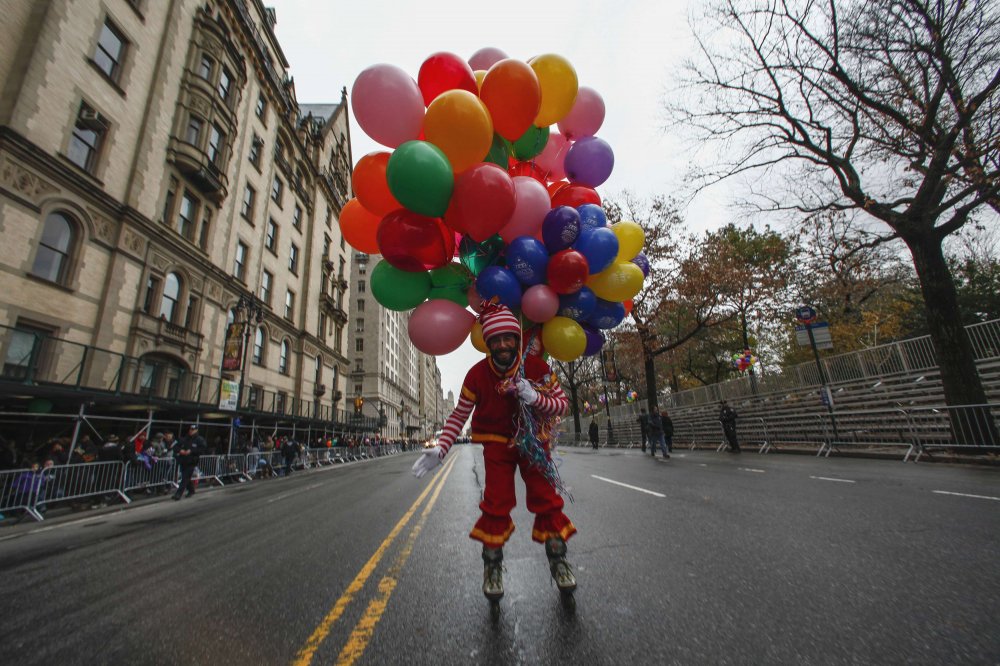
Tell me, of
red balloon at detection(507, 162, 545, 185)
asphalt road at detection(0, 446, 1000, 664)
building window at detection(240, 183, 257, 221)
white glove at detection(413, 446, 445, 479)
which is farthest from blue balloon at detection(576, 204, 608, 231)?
building window at detection(240, 183, 257, 221)

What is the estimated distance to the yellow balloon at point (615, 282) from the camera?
398cm

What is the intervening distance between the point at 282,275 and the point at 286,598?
2898cm

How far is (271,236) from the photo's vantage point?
27.5 metres

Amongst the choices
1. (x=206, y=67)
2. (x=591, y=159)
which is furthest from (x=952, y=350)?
(x=206, y=67)

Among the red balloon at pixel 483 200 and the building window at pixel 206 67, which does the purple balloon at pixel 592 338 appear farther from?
the building window at pixel 206 67

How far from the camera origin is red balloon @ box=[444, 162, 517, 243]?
329cm

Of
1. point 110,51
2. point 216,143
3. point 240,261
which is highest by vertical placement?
point 216,143

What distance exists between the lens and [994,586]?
248cm

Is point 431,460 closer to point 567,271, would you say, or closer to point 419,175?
point 567,271

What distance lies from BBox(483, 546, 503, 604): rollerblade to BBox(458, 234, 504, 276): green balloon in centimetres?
234

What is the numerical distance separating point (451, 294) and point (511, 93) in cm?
180

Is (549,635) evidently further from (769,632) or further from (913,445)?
(913,445)

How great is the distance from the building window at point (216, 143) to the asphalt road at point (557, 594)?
20.0 meters

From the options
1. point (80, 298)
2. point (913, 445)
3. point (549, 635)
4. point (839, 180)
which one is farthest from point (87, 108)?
point (913, 445)
